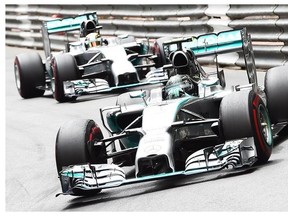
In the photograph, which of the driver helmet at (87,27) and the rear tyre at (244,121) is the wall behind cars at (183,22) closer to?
the driver helmet at (87,27)

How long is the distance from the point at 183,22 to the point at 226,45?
730 centimetres

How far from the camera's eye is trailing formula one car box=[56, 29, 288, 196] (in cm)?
892

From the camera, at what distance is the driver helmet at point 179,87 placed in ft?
33.9

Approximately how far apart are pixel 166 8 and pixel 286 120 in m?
9.34

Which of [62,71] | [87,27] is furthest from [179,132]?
[87,27]

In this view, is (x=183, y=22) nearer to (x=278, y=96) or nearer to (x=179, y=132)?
(x=278, y=96)

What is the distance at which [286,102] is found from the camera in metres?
10.4

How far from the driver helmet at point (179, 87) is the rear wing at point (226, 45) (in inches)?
30.4

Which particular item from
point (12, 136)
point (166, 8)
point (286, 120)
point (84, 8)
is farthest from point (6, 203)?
point (84, 8)

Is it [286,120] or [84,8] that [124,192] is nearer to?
[286,120]

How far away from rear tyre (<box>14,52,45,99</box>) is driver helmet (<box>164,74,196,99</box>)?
778 centimetres

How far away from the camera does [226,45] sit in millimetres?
11555

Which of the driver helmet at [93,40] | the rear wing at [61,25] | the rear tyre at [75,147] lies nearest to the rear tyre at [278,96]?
the rear tyre at [75,147]

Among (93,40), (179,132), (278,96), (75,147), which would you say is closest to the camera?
(75,147)
